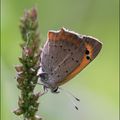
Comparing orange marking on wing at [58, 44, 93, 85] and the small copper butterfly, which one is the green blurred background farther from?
orange marking on wing at [58, 44, 93, 85]

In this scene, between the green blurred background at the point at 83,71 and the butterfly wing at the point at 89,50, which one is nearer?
the butterfly wing at the point at 89,50

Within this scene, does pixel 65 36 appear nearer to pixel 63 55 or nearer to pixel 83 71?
pixel 63 55

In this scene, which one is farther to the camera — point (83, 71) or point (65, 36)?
point (83, 71)

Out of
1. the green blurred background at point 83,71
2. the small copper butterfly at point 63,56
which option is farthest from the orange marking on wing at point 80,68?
the green blurred background at point 83,71

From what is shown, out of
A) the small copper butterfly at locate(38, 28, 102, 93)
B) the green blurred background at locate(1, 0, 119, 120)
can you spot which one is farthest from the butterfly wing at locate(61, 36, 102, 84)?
the green blurred background at locate(1, 0, 119, 120)

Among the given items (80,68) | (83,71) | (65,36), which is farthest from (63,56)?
(83,71)

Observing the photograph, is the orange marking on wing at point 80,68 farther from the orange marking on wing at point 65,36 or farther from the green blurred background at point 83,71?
the green blurred background at point 83,71
